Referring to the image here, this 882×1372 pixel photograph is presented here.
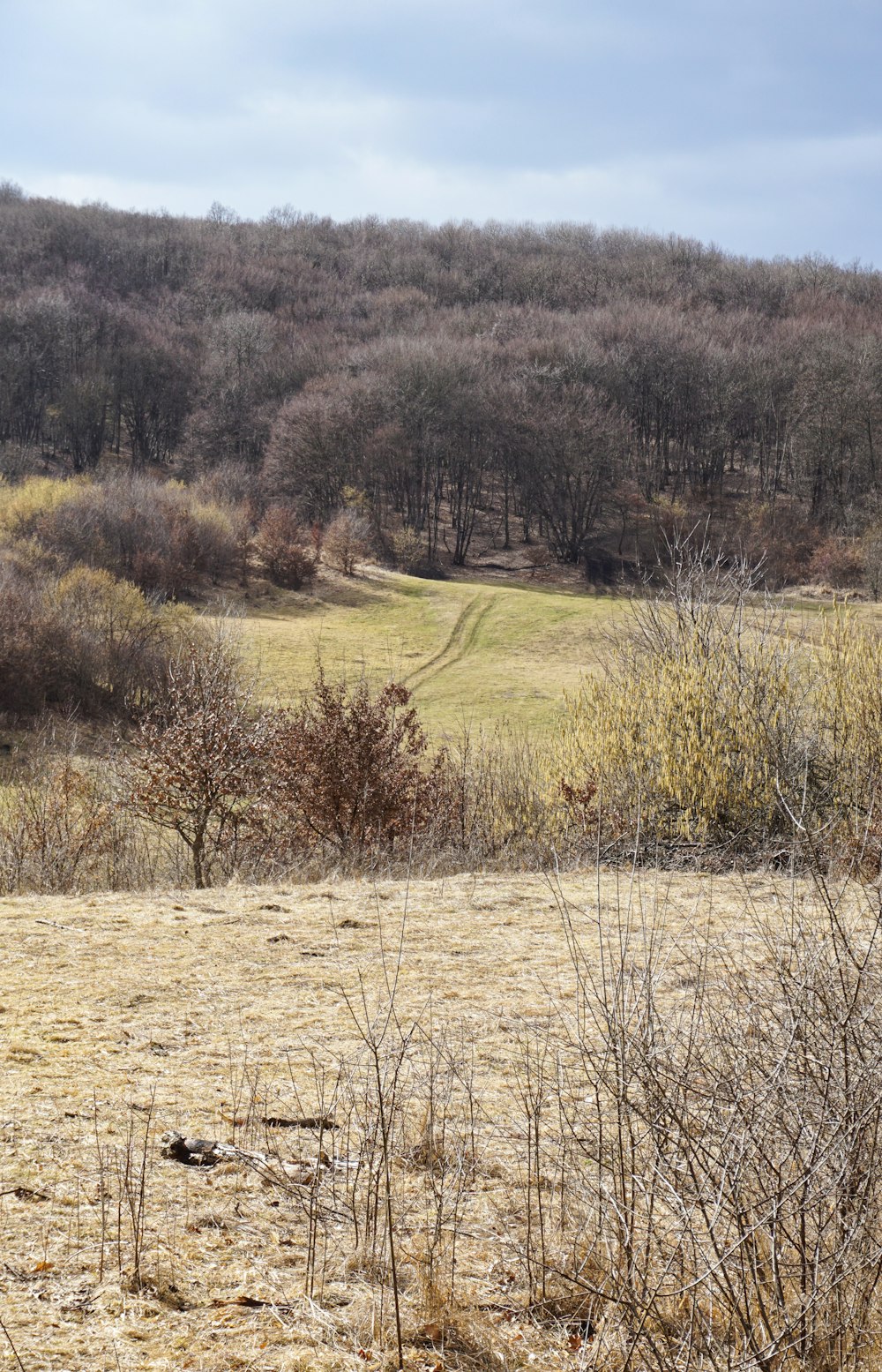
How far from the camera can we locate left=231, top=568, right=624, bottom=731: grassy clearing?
31.7 meters

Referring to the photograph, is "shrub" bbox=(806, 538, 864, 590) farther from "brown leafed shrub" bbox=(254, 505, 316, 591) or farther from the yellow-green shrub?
the yellow-green shrub

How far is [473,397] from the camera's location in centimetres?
5909

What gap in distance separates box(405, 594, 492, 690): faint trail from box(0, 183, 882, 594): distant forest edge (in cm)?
935

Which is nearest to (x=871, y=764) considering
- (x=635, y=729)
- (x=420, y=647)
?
(x=635, y=729)

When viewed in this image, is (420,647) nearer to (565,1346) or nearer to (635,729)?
(635,729)

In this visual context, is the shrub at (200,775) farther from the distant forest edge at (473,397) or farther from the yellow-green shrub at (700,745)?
the distant forest edge at (473,397)

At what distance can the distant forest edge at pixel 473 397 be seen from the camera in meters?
57.1

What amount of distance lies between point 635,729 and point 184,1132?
353 inches

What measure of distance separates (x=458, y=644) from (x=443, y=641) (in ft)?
1.84

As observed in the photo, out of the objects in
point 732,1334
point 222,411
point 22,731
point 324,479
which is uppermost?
point 222,411

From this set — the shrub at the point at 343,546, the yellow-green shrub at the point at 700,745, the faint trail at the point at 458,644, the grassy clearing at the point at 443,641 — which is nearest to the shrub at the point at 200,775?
the yellow-green shrub at the point at 700,745

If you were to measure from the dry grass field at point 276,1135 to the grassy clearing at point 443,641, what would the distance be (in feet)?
68.9

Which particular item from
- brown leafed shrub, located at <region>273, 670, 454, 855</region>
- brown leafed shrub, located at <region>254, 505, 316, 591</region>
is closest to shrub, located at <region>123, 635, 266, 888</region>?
brown leafed shrub, located at <region>273, 670, 454, 855</region>

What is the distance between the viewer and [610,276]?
96.9m
